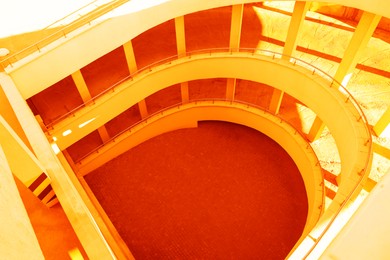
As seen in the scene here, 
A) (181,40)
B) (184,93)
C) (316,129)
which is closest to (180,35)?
(181,40)

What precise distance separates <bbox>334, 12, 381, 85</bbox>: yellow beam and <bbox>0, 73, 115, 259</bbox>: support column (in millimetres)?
10855

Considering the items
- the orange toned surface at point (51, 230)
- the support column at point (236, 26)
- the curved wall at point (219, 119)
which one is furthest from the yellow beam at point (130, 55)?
the orange toned surface at point (51, 230)

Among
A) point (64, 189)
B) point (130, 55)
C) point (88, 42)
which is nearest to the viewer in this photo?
point (64, 189)

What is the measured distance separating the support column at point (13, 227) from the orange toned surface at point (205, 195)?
1073 centimetres

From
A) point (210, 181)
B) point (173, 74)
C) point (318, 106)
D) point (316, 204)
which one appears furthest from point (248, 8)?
point (316, 204)

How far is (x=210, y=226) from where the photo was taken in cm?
1351

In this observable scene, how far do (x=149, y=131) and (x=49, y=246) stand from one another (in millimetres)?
9295

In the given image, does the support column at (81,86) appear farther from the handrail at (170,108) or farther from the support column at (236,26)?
the support column at (236,26)

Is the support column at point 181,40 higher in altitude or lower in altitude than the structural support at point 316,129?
higher

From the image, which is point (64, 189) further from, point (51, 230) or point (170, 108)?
point (170, 108)

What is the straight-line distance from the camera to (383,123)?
11602 millimetres

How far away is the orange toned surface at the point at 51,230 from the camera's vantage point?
6.87 meters

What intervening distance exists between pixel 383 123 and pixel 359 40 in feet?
10.9

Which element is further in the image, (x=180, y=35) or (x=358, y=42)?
(x=180, y=35)
